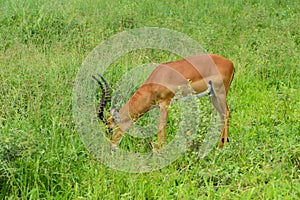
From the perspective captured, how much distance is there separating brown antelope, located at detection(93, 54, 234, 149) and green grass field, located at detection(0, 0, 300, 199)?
0.33 m

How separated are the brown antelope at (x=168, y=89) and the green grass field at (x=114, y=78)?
33 centimetres

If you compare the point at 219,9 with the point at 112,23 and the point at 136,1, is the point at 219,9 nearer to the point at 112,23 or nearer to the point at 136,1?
the point at 136,1

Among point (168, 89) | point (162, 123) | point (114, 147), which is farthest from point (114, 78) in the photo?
point (114, 147)

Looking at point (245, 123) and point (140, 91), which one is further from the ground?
point (140, 91)

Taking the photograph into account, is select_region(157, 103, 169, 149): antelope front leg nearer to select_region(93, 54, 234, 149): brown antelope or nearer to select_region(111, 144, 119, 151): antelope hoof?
select_region(93, 54, 234, 149): brown antelope

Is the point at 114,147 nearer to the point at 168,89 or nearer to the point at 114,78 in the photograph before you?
the point at 168,89

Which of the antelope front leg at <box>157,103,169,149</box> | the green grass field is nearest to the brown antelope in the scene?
the antelope front leg at <box>157,103,169,149</box>

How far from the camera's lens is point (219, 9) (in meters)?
9.18

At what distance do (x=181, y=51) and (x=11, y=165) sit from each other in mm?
3614

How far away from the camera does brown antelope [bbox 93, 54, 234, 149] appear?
15.1 feet

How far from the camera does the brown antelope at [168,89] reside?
4.61 m

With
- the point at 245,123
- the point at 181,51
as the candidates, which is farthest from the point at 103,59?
the point at 245,123

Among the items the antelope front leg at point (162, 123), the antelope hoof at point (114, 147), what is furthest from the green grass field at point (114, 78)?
the antelope front leg at point (162, 123)

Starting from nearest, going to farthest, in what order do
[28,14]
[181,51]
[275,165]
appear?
[275,165]
[181,51]
[28,14]
